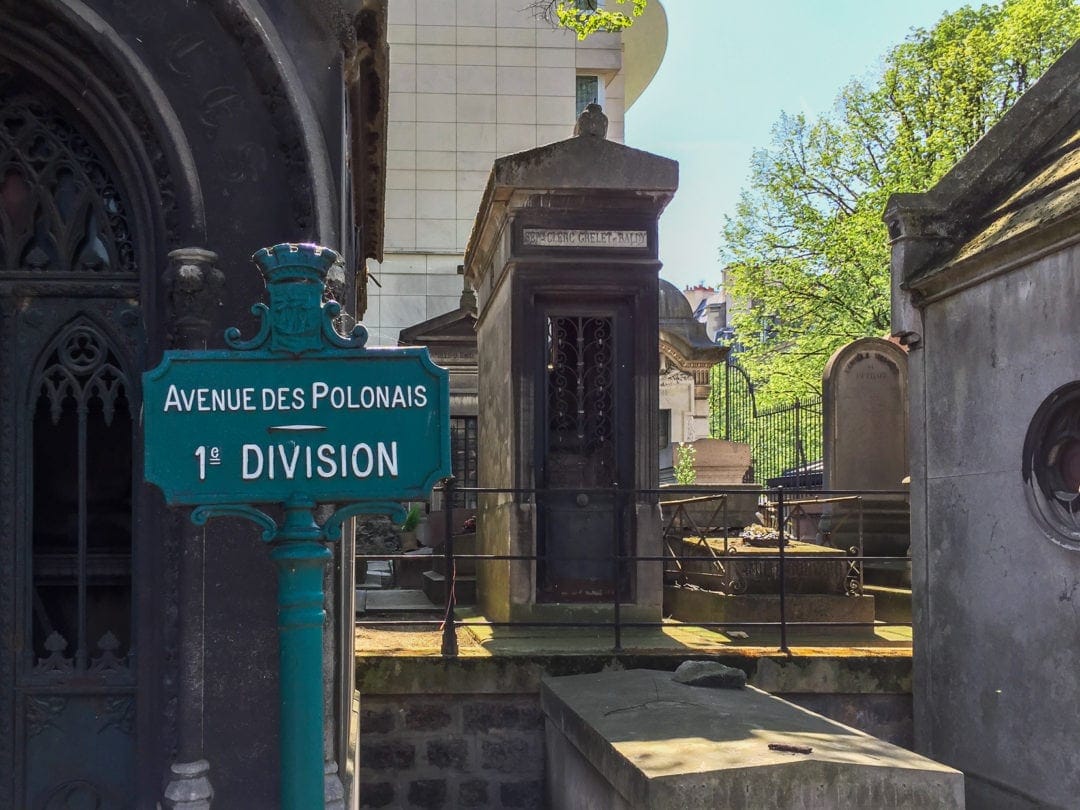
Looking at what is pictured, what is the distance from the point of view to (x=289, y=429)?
2510mm

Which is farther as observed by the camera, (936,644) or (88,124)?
(936,644)

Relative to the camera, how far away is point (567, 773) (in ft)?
21.5

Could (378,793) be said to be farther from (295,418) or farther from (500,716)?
(295,418)

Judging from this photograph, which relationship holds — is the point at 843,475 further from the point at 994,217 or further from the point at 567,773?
the point at 567,773

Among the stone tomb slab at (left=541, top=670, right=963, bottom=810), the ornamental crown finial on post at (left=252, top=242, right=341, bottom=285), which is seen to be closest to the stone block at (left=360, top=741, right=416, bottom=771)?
the stone tomb slab at (left=541, top=670, right=963, bottom=810)

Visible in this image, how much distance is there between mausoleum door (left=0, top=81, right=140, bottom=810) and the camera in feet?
13.6

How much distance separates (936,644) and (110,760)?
4.99m

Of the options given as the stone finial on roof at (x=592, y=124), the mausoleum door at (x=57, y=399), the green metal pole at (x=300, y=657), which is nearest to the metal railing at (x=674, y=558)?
the stone finial on roof at (x=592, y=124)

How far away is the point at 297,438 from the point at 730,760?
8.99ft

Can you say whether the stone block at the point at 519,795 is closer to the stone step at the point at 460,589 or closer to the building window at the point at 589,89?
the stone step at the point at 460,589

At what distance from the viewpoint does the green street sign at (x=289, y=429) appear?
8.21ft

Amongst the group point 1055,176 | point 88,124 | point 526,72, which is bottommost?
point 88,124

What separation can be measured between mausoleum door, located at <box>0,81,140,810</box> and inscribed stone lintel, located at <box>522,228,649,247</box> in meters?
5.05

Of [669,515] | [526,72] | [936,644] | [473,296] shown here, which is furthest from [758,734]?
[526,72]
